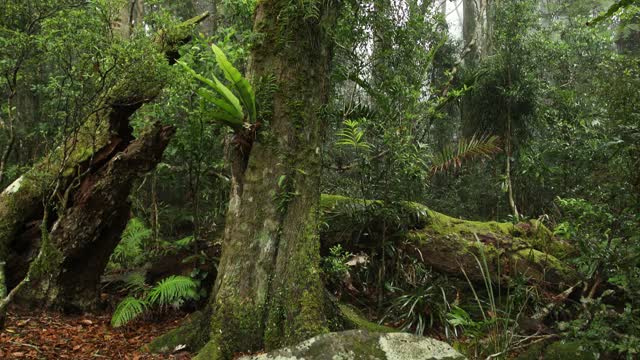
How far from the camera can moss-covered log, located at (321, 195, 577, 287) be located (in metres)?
5.48

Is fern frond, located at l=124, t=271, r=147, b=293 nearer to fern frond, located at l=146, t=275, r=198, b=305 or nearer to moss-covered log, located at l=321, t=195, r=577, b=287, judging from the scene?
fern frond, located at l=146, t=275, r=198, b=305

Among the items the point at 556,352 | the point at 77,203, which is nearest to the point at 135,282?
the point at 77,203

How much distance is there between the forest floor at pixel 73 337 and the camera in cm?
371

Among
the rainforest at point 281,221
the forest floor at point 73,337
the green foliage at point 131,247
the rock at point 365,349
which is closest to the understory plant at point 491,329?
the rainforest at point 281,221

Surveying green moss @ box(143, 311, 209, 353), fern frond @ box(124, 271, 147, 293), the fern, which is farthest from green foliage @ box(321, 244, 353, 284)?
fern frond @ box(124, 271, 147, 293)

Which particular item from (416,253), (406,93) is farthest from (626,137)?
(416,253)

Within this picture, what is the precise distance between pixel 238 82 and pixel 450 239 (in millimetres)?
3347

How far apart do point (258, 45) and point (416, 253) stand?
3058 millimetres

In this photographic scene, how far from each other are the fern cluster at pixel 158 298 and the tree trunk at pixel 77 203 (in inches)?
23.3

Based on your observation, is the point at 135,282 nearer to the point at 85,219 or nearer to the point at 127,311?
the point at 127,311

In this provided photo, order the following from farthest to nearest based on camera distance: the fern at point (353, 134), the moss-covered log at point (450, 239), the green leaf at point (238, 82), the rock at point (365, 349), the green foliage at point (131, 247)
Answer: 1. the green foliage at point (131, 247)
2. the moss-covered log at point (450, 239)
3. the fern at point (353, 134)
4. the green leaf at point (238, 82)
5. the rock at point (365, 349)

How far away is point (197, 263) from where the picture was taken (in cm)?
543

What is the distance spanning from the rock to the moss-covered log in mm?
2052

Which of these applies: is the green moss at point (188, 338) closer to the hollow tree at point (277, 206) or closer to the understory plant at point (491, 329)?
the hollow tree at point (277, 206)
